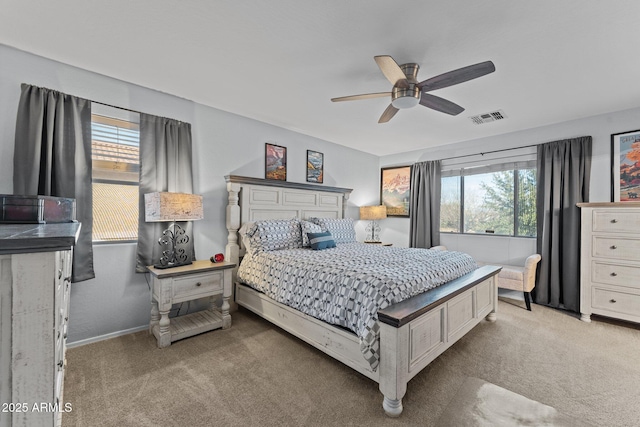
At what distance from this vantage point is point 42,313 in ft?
2.37

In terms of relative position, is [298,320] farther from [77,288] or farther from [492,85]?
[492,85]

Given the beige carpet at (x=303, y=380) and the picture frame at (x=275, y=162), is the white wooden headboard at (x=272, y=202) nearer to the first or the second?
the picture frame at (x=275, y=162)

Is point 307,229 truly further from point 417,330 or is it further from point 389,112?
point 417,330

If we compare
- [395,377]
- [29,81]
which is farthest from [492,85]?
[29,81]

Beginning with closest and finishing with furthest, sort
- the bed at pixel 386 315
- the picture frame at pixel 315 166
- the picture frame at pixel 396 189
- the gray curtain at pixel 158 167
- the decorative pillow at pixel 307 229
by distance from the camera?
the bed at pixel 386 315 < the gray curtain at pixel 158 167 < the decorative pillow at pixel 307 229 < the picture frame at pixel 315 166 < the picture frame at pixel 396 189

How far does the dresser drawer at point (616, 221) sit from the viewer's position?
2924mm

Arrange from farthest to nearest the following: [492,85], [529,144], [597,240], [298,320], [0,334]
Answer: [529,144] < [597,240] < [492,85] < [298,320] < [0,334]

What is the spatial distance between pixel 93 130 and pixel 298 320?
2.62m

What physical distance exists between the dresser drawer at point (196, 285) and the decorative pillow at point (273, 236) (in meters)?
0.54

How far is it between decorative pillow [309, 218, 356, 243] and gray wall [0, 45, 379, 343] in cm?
88

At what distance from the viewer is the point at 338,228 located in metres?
3.97

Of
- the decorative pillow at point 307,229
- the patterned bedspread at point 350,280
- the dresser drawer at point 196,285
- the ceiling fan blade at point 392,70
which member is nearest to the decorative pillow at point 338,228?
the decorative pillow at point 307,229

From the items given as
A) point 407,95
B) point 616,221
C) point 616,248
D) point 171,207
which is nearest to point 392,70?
point 407,95

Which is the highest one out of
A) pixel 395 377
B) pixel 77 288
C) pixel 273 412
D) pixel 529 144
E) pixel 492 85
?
pixel 492 85
